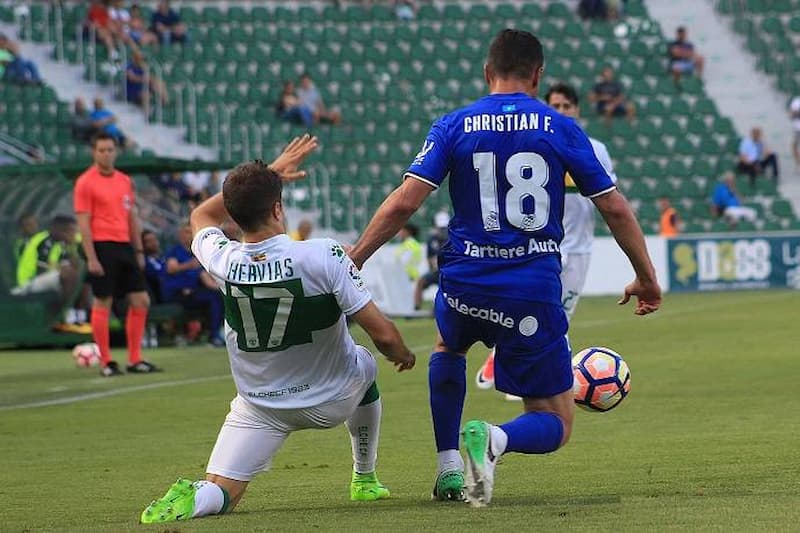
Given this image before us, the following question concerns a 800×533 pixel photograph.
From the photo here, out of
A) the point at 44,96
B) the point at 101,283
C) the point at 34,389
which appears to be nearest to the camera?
the point at 34,389

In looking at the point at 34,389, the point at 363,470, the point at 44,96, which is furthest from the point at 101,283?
the point at 44,96

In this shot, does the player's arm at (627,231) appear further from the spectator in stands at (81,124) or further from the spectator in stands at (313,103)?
the spectator in stands at (313,103)

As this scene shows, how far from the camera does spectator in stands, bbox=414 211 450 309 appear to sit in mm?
26906

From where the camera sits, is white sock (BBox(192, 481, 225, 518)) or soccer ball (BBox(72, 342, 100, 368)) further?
soccer ball (BBox(72, 342, 100, 368))

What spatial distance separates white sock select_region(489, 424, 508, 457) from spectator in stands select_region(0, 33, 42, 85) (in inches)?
1009

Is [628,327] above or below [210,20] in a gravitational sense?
below

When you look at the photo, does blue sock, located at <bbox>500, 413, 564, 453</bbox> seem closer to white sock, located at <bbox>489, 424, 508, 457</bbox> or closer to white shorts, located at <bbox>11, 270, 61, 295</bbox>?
white sock, located at <bbox>489, 424, 508, 457</bbox>

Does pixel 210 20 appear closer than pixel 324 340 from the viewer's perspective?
No

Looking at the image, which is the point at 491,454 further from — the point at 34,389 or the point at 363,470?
the point at 34,389

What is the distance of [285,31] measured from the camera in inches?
1447

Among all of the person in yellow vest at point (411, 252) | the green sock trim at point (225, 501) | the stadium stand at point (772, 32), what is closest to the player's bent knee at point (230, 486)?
the green sock trim at point (225, 501)

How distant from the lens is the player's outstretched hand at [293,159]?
7.01 meters

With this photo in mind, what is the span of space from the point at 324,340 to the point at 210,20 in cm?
3055

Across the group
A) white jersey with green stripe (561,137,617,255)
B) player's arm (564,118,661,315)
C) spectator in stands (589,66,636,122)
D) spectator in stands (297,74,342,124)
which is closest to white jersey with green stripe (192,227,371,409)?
player's arm (564,118,661,315)
